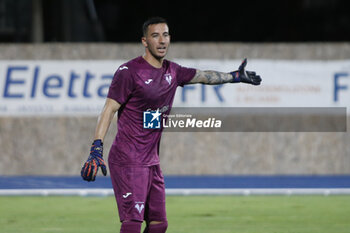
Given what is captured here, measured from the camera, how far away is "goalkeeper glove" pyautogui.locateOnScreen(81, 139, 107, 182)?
6227 millimetres

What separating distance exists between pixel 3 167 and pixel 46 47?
2.46 meters

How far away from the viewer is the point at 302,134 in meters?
15.3

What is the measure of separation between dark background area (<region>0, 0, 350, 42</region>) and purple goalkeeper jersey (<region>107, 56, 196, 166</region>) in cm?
1707

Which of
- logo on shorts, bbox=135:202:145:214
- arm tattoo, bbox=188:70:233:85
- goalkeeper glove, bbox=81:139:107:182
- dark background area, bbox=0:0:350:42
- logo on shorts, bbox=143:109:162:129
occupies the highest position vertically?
dark background area, bbox=0:0:350:42

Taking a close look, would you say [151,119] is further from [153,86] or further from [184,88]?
[184,88]

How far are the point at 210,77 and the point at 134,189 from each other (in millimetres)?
1430

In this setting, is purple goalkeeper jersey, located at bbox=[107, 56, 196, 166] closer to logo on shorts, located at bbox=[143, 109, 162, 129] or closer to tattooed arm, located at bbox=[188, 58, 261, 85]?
logo on shorts, located at bbox=[143, 109, 162, 129]

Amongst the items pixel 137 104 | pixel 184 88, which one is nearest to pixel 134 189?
pixel 137 104

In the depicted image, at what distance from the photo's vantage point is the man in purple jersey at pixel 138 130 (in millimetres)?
6434

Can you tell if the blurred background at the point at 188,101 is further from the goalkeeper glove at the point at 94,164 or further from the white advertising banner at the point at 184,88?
the goalkeeper glove at the point at 94,164

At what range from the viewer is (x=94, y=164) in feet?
20.6

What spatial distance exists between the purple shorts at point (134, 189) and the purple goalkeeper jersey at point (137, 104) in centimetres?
7
